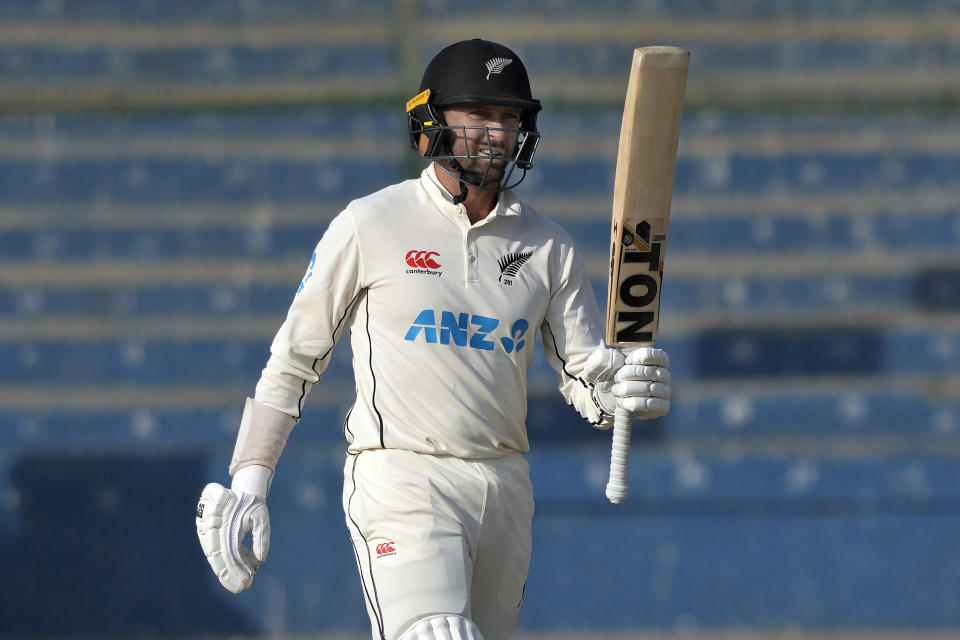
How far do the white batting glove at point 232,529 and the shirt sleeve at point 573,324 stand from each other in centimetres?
61

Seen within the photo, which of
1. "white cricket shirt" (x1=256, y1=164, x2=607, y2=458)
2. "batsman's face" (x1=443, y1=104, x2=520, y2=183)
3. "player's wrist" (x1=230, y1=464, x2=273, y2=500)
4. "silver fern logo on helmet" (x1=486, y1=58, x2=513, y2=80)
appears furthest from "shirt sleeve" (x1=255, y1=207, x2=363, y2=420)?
"silver fern logo on helmet" (x1=486, y1=58, x2=513, y2=80)

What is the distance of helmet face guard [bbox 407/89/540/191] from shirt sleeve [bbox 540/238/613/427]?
196 millimetres

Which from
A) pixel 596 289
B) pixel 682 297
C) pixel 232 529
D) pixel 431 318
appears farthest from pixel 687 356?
pixel 232 529

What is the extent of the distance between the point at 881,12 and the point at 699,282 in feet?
3.78

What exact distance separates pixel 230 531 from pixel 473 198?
0.73 meters

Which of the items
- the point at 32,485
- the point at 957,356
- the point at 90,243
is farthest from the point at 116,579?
the point at 957,356

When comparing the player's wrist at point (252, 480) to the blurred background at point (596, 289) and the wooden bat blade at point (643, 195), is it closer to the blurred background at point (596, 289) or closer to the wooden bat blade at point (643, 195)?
the wooden bat blade at point (643, 195)

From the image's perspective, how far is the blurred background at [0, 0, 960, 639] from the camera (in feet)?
14.8

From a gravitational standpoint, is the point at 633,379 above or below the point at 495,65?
below

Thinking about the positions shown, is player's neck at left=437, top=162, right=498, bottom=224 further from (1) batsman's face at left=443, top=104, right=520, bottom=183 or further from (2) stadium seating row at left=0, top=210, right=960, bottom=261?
(2) stadium seating row at left=0, top=210, right=960, bottom=261

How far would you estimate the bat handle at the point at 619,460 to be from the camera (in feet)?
8.10

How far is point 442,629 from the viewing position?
2.27 m

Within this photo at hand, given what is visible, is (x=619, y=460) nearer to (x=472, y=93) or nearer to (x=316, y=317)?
(x=316, y=317)

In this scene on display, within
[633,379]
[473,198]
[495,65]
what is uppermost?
[495,65]
